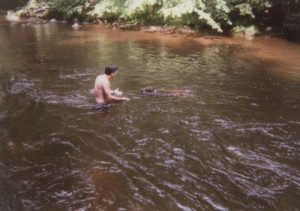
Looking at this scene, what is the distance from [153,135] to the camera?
8.30m

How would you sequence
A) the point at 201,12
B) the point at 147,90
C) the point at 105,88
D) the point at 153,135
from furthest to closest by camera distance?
the point at 201,12 → the point at 147,90 → the point at 105,88 → the point at 153,135

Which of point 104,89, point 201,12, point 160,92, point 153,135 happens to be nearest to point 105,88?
point 104,89

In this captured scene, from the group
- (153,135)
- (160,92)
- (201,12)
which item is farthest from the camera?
(201,12)

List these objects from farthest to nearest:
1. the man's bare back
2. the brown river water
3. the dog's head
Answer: the dog's head
the man's bare back
the brown river water

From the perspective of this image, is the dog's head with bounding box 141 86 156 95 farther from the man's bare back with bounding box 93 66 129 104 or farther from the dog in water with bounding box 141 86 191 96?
the man's bare back with bounding box 93 66 129 104

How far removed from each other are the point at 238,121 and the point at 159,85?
3.37m

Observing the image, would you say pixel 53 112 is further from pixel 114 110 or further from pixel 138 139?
pixel 138 139

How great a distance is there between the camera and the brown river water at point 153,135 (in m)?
6.09

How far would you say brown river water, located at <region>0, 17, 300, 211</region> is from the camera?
240 inches

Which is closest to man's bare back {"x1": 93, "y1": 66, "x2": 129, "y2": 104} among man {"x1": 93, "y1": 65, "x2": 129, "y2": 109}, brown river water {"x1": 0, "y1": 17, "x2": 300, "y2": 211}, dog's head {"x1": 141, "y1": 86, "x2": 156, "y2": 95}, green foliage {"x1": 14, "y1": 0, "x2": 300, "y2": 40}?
man {"x1": 93, "y1": 65, "x2": 129, "y2": 109}

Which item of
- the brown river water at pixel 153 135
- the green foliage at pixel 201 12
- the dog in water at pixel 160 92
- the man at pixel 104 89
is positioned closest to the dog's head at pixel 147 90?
the dog in water at pixel 160 92

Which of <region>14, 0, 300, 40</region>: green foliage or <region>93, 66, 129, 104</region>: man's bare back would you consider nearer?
<region>93, 66, 129, 104</region>: man's bare back

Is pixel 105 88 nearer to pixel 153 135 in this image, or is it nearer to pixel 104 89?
pixel 104 89

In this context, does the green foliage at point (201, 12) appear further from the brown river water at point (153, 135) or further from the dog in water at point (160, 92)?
the dog in water at point (160, 92)
